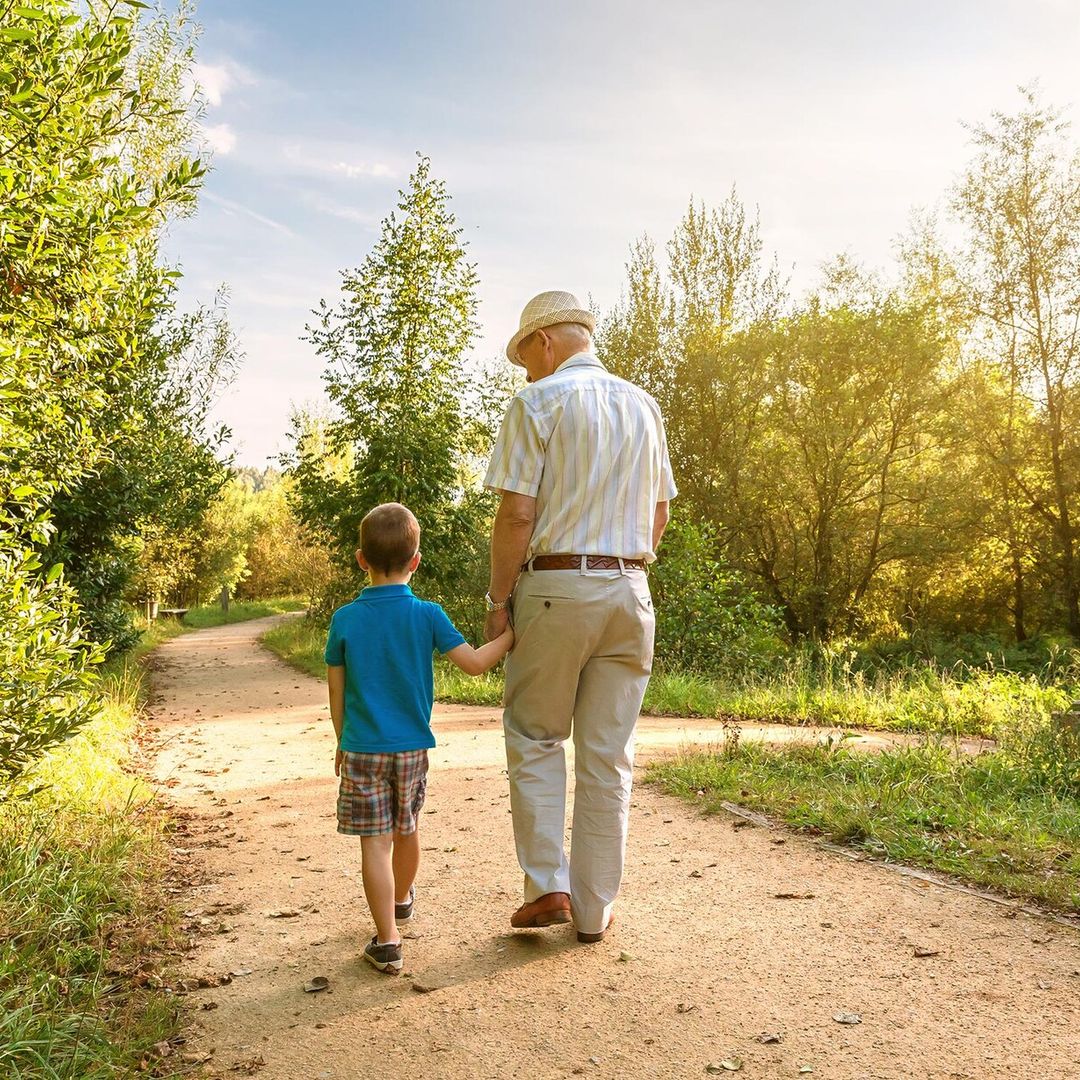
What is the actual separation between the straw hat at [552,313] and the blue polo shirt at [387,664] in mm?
1156

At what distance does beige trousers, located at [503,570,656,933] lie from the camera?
11.3 feet

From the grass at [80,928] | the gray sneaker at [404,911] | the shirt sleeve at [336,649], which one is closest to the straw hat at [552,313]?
the shirt sleeve at [336,649]

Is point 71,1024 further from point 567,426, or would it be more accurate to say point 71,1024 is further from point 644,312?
point 644,312

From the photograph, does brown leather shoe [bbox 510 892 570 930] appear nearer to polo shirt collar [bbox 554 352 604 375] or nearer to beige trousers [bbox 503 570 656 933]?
beige trousers [bbox 503 570 656 933]

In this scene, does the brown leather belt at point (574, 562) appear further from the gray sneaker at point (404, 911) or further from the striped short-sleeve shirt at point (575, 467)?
the gray sneaker at point (404, 911)

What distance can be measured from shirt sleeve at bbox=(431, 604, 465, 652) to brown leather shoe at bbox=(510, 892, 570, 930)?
3.37 ft

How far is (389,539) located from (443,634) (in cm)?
41

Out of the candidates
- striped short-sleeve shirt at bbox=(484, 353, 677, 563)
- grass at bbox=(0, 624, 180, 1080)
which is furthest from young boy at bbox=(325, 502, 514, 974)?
grass at bbox=(0, 624, 180, 1080)

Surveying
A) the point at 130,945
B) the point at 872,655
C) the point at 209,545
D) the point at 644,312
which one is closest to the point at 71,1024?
the point at 130,945

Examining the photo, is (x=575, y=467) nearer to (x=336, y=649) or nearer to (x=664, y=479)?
(x=664, y=479)

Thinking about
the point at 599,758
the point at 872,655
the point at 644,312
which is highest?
the point at 644,312

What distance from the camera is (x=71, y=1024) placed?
287 cm

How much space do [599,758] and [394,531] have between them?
3.81ft

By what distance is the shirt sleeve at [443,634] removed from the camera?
11.2ft
